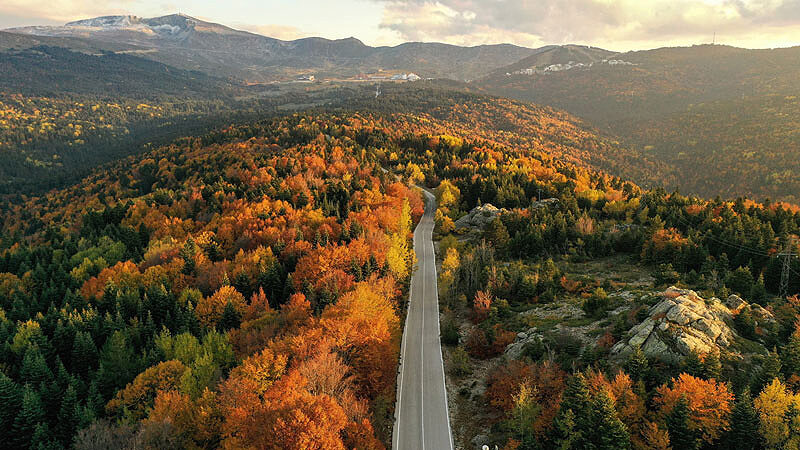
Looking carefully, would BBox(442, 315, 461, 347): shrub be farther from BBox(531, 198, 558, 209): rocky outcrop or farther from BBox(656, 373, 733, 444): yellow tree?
BBox(531, 198, 558, 209): rocky outcrop

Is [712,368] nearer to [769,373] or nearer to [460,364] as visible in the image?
[769,373]

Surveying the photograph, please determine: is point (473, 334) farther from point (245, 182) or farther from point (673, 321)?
point (245, 182)

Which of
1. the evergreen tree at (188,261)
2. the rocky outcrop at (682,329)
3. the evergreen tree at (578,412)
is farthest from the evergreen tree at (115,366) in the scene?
the rocky outcrop at (682,329)

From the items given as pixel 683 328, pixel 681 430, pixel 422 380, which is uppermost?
pixel 683 328

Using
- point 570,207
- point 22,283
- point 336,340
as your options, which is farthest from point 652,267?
point 22,283

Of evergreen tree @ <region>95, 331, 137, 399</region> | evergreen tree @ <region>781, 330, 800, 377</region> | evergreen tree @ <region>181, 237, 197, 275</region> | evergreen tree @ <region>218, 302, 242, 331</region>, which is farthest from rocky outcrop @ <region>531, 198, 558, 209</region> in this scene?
evergreen tree @ <region>95, 331, 137, 399</region>

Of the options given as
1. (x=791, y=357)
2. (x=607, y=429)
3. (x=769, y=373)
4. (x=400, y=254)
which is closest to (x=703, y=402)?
(x=769, y=373)

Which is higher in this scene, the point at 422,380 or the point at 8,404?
the point at 422,380

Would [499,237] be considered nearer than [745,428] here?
No
